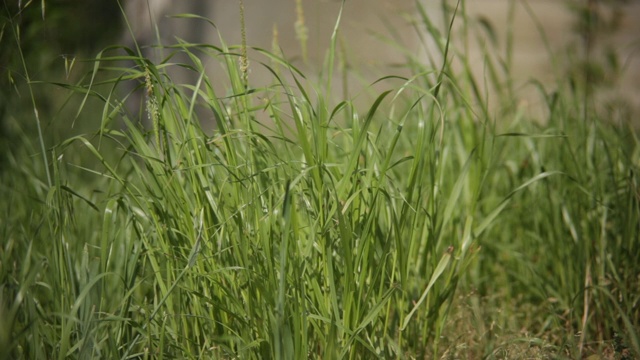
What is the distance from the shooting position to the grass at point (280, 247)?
137 cm

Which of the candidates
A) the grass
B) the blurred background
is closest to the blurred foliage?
the blurred background

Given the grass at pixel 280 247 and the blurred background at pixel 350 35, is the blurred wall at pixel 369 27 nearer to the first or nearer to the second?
the blurred background at pixel 350 35

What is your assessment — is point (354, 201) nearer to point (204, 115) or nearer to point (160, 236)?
point (160, 236)

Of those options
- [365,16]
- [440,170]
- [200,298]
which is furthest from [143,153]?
[365,16]

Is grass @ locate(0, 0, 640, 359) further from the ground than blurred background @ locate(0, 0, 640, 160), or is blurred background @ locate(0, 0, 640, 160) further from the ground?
blurred background @ locate(0, 0, 640, 160)

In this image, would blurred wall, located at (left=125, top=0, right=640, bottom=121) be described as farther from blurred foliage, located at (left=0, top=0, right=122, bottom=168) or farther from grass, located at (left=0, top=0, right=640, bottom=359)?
grass, located at (left=0, top=0, right=640, bottom=359)

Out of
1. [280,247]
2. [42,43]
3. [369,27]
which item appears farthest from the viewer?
[369,27]

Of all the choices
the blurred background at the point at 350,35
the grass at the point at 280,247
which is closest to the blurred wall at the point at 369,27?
the blurred background at the point at 350,35

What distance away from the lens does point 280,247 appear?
146cm

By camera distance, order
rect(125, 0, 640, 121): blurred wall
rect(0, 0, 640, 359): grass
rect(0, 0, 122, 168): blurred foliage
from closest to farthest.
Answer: rect(0, 0, 640, 359): grass
rect(0, 0, 122, 168): blurred foliage
rect(125, 0, 640, 121): blurred wall

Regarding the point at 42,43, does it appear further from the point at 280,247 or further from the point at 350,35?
the point at 350,35

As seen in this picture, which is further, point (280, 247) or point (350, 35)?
point (350, 35)

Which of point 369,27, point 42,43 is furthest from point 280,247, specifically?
point 369,27

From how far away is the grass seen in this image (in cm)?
137
